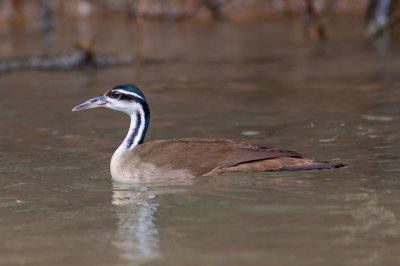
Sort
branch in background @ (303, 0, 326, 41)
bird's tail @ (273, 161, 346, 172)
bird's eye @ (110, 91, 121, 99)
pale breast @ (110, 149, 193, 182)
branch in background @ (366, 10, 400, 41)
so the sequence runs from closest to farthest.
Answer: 1. bird's tail @ (273, 161, 346, 172)
2. pale breast @ (110, 149, 193, 182)
3. bird's eye @ (110, 91, 121, 99)
4. branch in background @ (303, 0, 326, 41)
5. branch in background @ (366, 10, 400, 41)

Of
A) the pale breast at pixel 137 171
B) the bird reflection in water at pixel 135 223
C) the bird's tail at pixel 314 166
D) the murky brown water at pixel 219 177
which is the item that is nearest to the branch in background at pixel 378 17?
the murky brown water at pixel 219 177

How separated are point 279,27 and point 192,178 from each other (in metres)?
18.2

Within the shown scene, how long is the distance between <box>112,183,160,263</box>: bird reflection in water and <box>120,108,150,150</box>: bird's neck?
2.13 feet

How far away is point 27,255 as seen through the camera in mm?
5824

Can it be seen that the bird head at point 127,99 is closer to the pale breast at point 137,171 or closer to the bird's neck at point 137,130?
the bird's neck at point 137,130

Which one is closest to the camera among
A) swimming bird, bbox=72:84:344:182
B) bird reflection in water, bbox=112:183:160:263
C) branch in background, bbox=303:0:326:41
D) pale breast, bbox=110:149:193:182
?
bird reflection in water, bbox=112:183:160:263

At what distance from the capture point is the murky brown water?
19.0 ft

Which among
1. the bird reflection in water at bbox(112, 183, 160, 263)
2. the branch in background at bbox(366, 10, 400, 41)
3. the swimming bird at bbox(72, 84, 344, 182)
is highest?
the branch in background at bbox(366, 10, 400, 41)

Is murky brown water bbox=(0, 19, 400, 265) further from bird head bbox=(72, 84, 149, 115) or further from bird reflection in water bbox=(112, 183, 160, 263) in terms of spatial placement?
bird head bbox=(72, 84, 149, 115)

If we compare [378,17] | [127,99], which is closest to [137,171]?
[127,99]

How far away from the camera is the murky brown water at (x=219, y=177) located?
5.79 metres

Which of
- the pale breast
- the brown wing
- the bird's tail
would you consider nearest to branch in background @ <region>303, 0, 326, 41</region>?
the brown wing

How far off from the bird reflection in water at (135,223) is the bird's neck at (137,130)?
65cm

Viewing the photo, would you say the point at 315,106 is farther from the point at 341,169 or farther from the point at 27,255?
the point at 27,255
